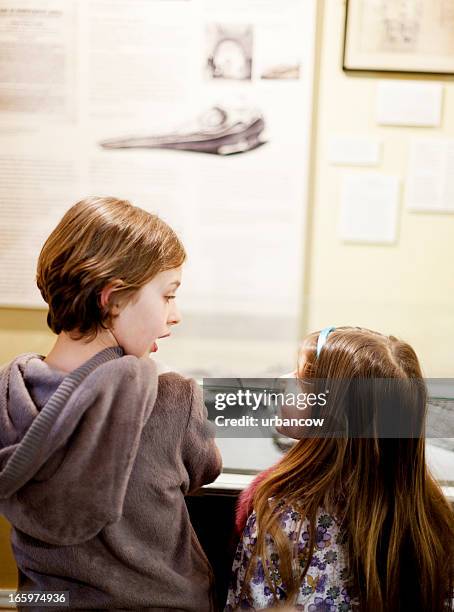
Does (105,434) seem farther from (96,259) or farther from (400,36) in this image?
(400,36)

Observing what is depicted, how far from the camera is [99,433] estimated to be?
78cm

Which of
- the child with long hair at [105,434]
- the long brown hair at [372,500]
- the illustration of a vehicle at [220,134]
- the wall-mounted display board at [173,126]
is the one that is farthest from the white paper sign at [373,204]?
the child with long hair at [105,434]

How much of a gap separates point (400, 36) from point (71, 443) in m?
1.19

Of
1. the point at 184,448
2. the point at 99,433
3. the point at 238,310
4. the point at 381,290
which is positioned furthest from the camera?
the point at 381,290

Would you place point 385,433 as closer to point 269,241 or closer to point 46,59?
point 269,241

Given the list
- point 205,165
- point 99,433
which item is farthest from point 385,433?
point 205,165

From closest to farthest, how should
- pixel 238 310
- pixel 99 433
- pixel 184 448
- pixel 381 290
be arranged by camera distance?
1. pixel 99 433
2. pixel 184 448
3. pixel 238 310
4. pixel 381 290

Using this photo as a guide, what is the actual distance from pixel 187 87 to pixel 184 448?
931 millimetres

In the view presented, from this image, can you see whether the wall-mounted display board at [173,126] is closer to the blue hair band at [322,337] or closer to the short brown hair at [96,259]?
the blue hair band at [322,337]

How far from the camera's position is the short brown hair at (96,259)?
824mm

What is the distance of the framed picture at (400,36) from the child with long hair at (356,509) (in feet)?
2.49

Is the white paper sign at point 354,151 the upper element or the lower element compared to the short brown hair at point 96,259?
upper

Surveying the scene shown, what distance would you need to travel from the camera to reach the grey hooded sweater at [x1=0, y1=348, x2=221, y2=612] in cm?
77

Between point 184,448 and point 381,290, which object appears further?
point 381,290
